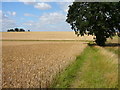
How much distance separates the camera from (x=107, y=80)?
437 inches

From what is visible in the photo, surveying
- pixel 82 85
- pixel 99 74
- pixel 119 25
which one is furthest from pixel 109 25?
pixel 82 85

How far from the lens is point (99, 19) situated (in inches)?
1580

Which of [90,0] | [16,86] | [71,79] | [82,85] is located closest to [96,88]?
[82,85]

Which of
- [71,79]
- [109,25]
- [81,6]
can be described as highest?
[81,6]

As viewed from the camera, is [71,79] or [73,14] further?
[73,14]

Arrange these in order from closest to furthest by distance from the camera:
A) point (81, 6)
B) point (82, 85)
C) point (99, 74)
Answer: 1. point (82, 85)
2. point (99, 74)
3. point (81, 6)

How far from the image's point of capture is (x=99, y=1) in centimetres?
4056

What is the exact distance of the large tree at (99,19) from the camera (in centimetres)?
3981

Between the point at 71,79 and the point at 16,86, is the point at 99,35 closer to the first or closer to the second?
the point at 71,79

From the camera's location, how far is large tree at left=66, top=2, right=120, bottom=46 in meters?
39.8

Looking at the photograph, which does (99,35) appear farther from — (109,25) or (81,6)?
(81,6)

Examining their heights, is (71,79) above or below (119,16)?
below

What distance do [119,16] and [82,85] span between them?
1290 inches

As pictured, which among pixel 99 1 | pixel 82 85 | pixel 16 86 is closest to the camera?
pixel 16 86
